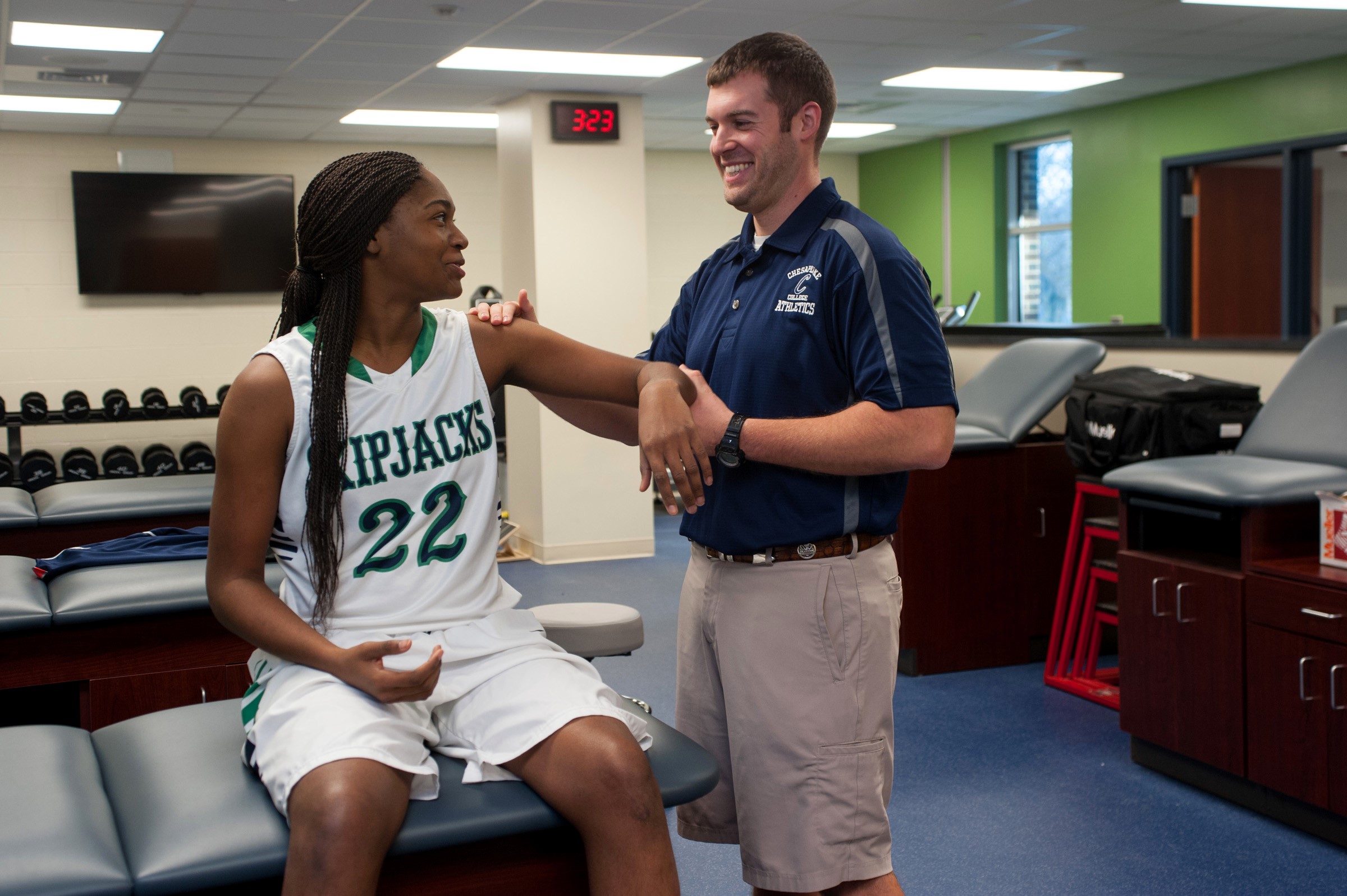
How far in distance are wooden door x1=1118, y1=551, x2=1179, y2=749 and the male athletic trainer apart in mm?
1673

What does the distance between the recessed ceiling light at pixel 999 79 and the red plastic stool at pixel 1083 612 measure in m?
3.61

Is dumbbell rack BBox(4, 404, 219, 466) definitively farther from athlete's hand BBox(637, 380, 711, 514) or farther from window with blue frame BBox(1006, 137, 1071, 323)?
athlete's hand BBox(637, 380, 711, 514)

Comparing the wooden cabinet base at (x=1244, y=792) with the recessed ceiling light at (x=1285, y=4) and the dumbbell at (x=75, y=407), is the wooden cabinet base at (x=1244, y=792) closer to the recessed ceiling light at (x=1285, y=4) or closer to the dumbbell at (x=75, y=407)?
the recessed ceiling light at (x=1285, y=4)

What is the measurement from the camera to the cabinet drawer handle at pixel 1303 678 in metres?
2.72

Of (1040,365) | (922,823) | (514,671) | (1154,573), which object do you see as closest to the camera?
(514,671)

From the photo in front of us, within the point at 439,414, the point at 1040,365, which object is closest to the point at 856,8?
the point at 1040,365

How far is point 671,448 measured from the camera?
5.20ft

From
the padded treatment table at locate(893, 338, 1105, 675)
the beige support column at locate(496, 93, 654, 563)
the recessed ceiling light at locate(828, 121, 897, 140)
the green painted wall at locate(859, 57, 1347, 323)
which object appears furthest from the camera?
the recessed ceiling light at locate(828, 121, 897, 140)

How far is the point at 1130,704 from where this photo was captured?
10.6 ft

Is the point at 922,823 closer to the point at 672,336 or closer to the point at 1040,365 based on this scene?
the point at 672,336

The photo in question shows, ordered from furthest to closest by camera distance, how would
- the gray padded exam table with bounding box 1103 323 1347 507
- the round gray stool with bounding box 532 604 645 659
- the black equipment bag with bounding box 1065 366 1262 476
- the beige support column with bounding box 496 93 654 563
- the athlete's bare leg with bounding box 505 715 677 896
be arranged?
the beige support column with bounding box 496 93 654 563
the black equipment bag with bounding box 1065 366 1262 476
the gray padded exam table with bounding box 1103 323 1347 507
the round gray stool with bounding box 532 604 645 659
the athlete's bare leg with bounding box 505 715 677 896

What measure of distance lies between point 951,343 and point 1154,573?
2224 millimetres

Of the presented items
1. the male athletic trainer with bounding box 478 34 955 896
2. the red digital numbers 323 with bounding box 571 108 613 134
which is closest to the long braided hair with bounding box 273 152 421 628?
the male athletic trainer with bounding box 478 34 955 896

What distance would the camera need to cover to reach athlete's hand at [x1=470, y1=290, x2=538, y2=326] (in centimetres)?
175
